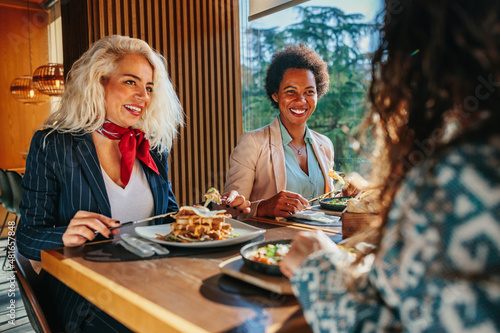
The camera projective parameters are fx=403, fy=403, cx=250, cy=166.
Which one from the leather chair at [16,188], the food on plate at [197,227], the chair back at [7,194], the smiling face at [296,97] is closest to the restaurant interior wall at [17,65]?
the chair back at [7,194]

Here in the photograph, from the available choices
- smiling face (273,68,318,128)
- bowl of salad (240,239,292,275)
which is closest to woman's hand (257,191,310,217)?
bowl of salad (240,239,292,275)

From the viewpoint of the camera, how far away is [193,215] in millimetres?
1528

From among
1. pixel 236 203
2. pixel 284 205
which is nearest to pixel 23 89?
pixel 236 203

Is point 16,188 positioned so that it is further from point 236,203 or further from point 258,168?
point 236,203

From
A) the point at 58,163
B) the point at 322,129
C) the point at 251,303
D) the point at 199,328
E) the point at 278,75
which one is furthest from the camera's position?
the point at 322,129

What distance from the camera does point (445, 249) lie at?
552 millimetres

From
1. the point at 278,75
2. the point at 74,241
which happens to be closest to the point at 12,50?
the point at 278,75

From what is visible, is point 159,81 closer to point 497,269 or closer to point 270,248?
point 270,248

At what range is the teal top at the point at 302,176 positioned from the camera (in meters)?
2.95

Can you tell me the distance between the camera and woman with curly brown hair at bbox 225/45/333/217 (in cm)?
290

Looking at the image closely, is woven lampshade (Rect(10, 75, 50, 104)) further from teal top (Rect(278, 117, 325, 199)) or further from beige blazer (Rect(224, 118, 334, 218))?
teal top (Rect(278, 117, 325, 199))

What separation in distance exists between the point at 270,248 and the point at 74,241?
774mm

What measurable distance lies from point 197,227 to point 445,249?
3.48ft

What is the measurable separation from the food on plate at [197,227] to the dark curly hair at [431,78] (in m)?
0.84
